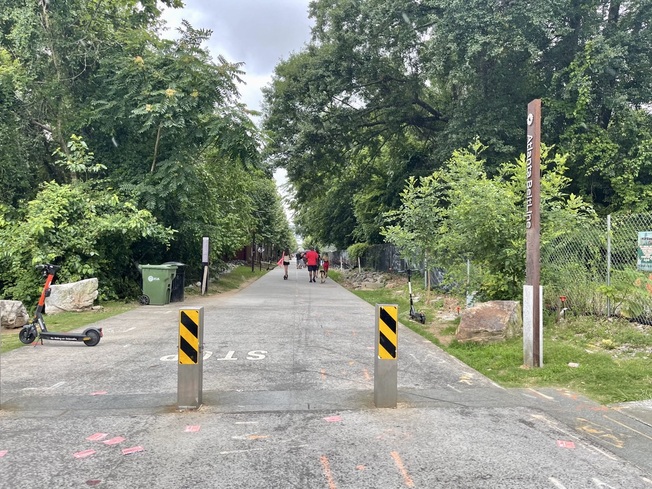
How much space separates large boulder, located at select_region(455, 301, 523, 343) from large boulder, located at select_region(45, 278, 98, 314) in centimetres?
882

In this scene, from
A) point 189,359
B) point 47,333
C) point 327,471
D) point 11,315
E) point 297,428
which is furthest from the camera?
point 11,315

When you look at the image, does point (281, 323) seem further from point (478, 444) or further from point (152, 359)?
point (478, 444)

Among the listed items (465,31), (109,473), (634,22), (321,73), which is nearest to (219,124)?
(321,73)

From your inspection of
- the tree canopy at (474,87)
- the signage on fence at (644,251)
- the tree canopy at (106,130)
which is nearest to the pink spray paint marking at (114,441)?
the signage on fence at (644,251)

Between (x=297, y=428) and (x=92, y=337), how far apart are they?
508 cm

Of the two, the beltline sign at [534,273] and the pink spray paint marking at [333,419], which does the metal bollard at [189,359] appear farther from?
the beltline sign at [534,273]

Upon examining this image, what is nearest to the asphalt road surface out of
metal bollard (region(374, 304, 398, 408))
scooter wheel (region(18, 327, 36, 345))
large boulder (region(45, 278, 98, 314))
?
metal bollard (region(374, 304, 398, 408))

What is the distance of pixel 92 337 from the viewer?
8.12m

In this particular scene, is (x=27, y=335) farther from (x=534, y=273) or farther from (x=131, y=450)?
(x=534, y=273)

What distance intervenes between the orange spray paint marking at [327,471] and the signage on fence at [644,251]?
6.20m

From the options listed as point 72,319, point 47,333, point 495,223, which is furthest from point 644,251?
point 72,319

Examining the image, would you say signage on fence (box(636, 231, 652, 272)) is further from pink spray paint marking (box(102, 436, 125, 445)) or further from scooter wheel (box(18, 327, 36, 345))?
scooter wheel (box(18, 327, 36, 345))

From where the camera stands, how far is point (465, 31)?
55.1ft

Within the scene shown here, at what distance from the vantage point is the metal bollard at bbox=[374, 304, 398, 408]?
5090mm
